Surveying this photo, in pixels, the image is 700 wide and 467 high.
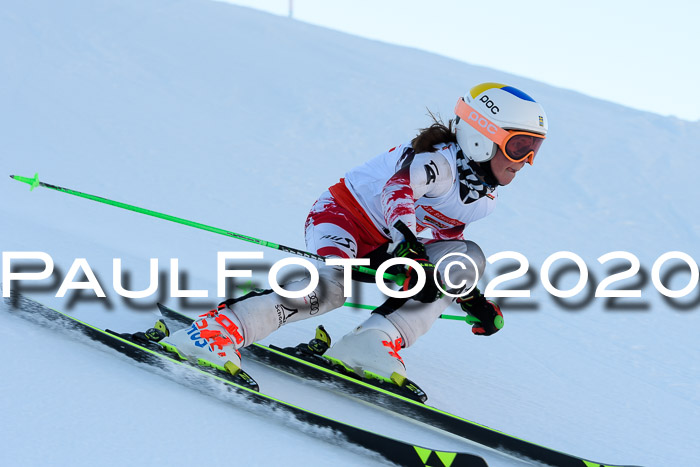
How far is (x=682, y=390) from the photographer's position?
3830 mm

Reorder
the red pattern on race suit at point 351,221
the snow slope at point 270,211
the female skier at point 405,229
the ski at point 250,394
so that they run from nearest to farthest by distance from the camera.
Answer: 1. the ski at point 250,394
2. the snow slope at point 270,211
3. the female skier at point 405,229
4. the red pattern on race suit at point 351,221

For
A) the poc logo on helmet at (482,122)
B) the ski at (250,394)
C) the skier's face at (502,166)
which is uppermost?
the poc logo on helmet at (482,122)

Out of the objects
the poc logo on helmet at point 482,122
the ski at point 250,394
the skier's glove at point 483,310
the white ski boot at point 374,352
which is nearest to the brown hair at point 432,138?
the poc logo on helmet at point 482,122

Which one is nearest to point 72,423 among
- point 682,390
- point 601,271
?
point 682,390

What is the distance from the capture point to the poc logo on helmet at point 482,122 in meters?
2.95

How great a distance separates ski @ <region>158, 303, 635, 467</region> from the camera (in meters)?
2.55

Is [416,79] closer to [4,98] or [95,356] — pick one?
[4,98]

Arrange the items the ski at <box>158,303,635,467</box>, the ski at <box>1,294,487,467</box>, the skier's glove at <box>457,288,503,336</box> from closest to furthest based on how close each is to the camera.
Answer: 1. the ski at <box>1,294,487,467</box>
2. the ski at <box>158,303,635,467</box>
3. the skier's glove at <box>457,288,503,336</box>

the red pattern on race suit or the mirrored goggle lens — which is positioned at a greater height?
the mirrored goggle lens

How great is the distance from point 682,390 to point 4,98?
8400 millimetres

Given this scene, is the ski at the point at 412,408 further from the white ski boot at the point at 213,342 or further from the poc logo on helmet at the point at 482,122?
the poc logo on helmet at the point at 482,122

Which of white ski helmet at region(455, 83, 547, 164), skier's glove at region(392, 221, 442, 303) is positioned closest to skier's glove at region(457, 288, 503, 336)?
skier's glove at region(392, 221, 442, 303)

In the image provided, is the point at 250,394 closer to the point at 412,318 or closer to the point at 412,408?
the point at 412,408

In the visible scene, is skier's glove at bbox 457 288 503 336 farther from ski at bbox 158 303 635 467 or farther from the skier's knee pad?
ski at bbox 158 303 635 467
